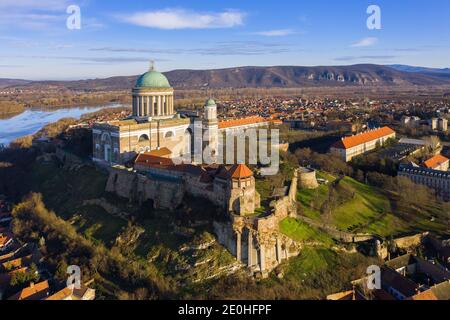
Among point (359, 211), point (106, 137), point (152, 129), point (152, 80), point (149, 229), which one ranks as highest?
point (152, 80)

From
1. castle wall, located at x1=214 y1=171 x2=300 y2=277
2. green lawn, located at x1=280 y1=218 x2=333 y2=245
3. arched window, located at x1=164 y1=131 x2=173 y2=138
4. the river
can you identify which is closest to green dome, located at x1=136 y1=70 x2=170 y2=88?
arched window, located at x1=164 y1=131 x2=173 y2=138

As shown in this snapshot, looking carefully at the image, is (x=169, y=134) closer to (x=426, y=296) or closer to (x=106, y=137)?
(x=106, y=137)

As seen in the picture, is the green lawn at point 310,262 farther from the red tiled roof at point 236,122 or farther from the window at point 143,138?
the red tiled roof at point 236,122

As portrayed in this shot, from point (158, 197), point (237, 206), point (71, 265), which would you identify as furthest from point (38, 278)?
point (237, 206)

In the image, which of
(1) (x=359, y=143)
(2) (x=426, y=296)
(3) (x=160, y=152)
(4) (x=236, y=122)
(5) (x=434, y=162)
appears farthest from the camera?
(4) (x=236, y=122)

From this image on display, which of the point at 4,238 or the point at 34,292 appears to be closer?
the point at 34,292

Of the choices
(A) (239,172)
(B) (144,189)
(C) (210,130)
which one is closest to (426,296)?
(A) (239,172)
